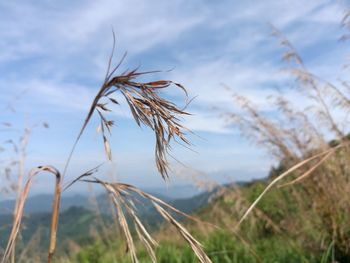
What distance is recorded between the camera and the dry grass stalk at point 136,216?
811 millimetres

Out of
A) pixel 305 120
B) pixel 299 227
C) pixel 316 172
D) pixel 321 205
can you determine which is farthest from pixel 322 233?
pixel 305 120

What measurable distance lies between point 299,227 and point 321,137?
91cm

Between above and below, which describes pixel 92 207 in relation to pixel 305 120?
below

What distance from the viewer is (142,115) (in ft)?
2.72

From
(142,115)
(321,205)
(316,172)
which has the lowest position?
(321,205)

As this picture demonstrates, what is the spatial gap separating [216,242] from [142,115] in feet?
13.4

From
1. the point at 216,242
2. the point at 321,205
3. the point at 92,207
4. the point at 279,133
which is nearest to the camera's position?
the point at 321,205

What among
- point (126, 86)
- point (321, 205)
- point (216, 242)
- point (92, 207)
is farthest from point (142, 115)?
point (92, 207)

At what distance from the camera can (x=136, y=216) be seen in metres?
0.84

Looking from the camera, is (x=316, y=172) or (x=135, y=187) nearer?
(x=135, y=187)

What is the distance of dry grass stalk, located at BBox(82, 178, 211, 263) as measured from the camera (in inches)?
31.9

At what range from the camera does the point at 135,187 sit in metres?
0.84

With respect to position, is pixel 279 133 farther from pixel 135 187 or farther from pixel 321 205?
pixel 135 187

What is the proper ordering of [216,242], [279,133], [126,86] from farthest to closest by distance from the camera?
[216,242] → [279,133] → [126,86]
